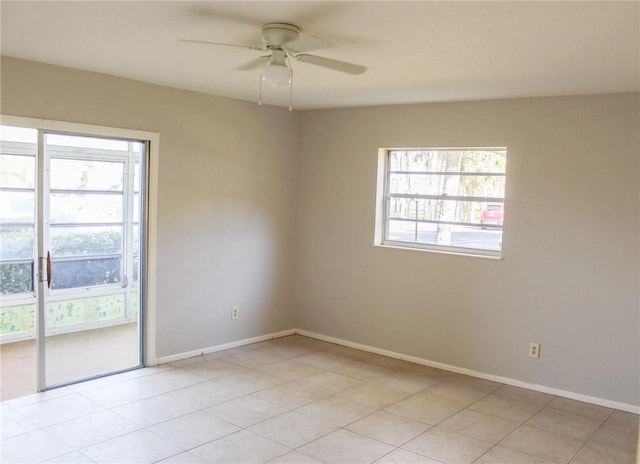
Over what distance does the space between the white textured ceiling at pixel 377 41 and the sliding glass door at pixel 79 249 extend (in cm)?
99

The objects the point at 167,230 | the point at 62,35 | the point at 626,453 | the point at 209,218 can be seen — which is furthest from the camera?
the point at 209,218

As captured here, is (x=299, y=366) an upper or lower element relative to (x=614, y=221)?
lower

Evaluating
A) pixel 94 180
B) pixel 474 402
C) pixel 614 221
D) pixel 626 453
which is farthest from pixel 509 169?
pixel 94 180

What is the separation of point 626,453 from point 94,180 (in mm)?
4412

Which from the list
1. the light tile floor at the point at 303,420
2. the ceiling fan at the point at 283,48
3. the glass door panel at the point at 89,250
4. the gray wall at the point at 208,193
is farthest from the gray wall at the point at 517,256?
the ceiling fan at the point at 283,48

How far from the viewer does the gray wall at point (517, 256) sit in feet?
12.8

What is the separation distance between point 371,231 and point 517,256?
4.51 feet

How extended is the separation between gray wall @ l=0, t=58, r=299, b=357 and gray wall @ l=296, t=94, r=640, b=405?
0.47 metres

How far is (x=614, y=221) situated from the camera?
3895 mm

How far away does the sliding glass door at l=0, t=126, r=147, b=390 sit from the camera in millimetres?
4457

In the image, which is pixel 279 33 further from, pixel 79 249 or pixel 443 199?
pixel 79 249

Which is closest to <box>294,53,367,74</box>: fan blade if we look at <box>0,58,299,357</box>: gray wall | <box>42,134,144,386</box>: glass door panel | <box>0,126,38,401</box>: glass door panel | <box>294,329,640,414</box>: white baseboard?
<box>0,58,299,357</box>: gray wall

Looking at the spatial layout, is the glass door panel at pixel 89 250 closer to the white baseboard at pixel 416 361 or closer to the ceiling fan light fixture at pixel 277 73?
the white baseboard at pixel 416 361

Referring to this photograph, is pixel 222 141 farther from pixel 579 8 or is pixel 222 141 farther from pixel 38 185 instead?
pixel 579 8
